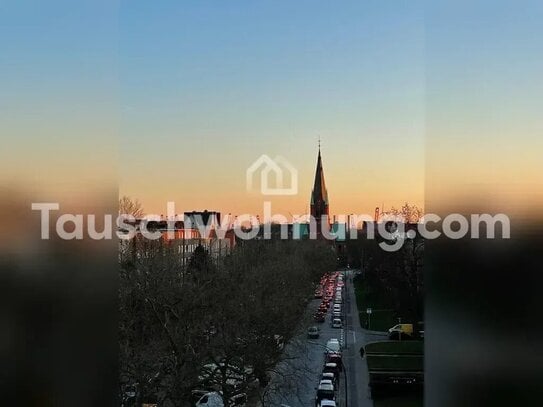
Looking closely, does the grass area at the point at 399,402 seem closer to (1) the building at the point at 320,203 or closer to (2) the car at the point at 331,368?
(2) the car at the point at 331,368

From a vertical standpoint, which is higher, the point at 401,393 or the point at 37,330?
the point at 37,330

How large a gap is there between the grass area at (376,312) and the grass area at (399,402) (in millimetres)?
5844

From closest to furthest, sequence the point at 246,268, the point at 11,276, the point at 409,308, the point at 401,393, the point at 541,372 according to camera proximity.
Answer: the point at 541,372, the point at 11,276, the point at 401,393, the point at 246,268, the point at 409,308

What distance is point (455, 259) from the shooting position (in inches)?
39.5

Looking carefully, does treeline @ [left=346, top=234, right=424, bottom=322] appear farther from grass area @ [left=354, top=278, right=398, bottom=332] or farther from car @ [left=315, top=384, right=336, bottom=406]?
car @ [left=315, top=384, right=336, bottom=406]

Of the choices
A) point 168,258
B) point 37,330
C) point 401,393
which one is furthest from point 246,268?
point 37,330

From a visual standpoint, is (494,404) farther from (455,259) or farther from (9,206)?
(9,206)

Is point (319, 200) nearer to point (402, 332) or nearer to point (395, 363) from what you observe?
point (402, 332)

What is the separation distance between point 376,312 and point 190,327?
11.3 m

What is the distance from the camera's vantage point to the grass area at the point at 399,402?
762 centimetres

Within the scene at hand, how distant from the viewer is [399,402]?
7801 mm

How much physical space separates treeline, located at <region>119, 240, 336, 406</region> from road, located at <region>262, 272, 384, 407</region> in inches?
10.4

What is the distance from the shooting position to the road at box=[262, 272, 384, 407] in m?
7.08

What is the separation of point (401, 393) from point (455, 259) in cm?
788
